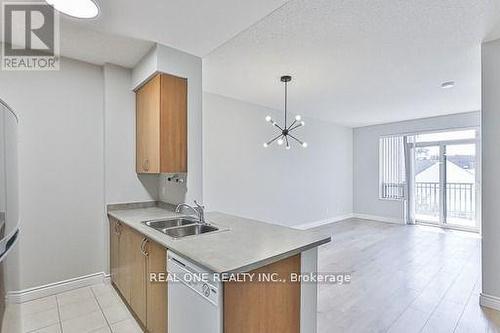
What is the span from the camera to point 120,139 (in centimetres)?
314

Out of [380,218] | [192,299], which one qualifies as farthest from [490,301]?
[380,218]

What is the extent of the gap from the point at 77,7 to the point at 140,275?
2154 millimetres

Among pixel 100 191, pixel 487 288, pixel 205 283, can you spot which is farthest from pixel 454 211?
pixel 100 191

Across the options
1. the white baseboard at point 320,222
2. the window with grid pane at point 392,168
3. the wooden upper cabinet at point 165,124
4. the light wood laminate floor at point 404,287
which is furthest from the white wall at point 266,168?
the wooden upper cabinet at point 165,124

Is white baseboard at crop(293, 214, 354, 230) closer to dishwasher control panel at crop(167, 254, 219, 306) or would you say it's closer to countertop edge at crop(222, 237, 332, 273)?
countertop edge at crop(222, 237, 332, 273)

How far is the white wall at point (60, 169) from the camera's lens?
8.77ft

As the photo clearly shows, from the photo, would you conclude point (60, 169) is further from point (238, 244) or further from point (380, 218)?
point (380, 218)

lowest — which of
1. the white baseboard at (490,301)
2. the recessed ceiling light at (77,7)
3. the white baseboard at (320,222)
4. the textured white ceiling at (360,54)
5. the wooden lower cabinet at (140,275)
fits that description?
the white baseboard at (320,222)

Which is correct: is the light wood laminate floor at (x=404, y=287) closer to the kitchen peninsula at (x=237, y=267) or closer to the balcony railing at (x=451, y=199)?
the kitchen peninsula at (x=237, y=267)

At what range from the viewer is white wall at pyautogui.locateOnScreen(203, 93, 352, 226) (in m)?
4.53

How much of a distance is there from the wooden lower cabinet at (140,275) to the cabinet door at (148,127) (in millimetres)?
701

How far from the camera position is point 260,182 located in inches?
205

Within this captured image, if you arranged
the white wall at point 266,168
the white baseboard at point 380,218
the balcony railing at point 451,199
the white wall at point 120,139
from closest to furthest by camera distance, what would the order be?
the white wall at point 120,139 → the white wall at point 266,168 → the balcony railing at point 451,199 → the white baseboard at point 380,218

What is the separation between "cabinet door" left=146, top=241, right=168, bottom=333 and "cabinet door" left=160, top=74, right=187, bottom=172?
0.95 metres
